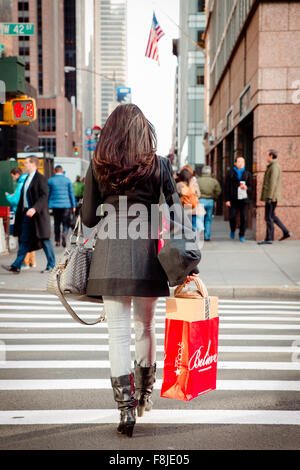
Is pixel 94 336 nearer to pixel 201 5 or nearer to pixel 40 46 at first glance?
pixel 201 5

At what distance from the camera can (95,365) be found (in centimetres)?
525

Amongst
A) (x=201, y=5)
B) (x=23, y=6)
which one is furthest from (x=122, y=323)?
(x=23, y=6)

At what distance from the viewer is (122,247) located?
353cm

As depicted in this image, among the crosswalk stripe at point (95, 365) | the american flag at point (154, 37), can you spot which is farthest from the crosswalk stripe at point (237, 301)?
the american flag at point (154, 37)

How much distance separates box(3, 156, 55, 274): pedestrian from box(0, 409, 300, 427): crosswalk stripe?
265 inches

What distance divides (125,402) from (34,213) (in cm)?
730

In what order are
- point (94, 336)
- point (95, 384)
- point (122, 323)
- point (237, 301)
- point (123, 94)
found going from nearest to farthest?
point (122, 323)
point (95, 384)
point (94, 336)
point (237, 301)
point (123, 94)

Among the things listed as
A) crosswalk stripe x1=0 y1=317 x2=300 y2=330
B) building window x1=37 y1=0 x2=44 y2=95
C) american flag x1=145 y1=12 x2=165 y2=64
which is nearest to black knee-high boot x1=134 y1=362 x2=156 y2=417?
crosswalk stripe x1=0 y1=317 x2=300 y2=330

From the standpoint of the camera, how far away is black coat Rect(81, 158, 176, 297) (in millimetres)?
3514

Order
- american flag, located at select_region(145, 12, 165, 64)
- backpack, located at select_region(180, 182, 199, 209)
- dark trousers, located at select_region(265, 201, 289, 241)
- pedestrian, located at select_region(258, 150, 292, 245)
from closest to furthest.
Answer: backpack, located at select_region(180, 182, 199, 209) → pedestrian, located at select_region(258, 150, 292, 245) → dark trousers, located at select_region(265, 201, 289, 241) → american flag, located at select_region(145, 12, 165, 64)

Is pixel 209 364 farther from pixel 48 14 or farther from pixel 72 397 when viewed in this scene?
pixel 48 14

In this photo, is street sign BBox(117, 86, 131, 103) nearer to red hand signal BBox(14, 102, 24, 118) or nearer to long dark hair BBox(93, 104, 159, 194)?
red hand signal BBox(14, 102, 24, 118)

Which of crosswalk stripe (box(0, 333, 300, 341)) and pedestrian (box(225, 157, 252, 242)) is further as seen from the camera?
pedestrian (box(225, 157, 252, 242))
